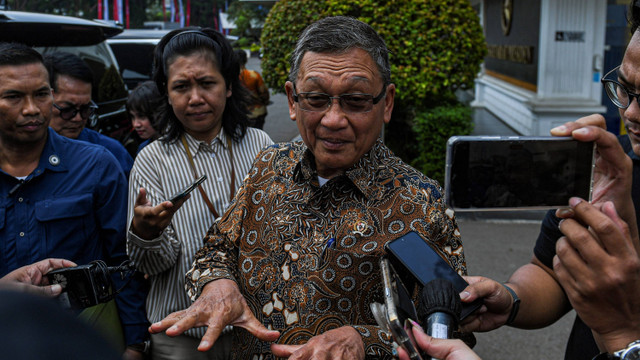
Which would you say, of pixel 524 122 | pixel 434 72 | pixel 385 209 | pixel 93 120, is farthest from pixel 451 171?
pixel 524 122

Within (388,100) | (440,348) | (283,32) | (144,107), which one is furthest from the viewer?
(283,32)

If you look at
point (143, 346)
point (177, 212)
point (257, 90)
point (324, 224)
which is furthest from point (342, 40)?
point (257, 90)

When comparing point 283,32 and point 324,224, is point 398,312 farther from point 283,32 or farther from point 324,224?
point 283,32

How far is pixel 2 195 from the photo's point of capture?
241cm

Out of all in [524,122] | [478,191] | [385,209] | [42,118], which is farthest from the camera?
[524,122]

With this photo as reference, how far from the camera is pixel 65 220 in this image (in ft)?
8.04

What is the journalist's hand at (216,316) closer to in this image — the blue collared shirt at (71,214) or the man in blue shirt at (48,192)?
the man in blue shirt at (48,192)

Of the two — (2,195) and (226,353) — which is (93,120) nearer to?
(2,195)

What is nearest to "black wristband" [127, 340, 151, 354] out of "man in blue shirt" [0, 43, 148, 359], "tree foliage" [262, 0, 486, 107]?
"man in blue shirt" [0, 43, 148, 359]

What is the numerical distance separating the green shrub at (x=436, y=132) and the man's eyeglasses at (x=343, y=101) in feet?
19.2

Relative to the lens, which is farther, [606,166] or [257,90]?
[257,90]

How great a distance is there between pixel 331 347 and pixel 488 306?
521 mm

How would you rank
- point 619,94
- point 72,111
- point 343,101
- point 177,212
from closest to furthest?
1. point 619,94
2. point 343,101
3. point 177,212
4. point 72,111

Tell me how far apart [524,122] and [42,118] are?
10.5m
